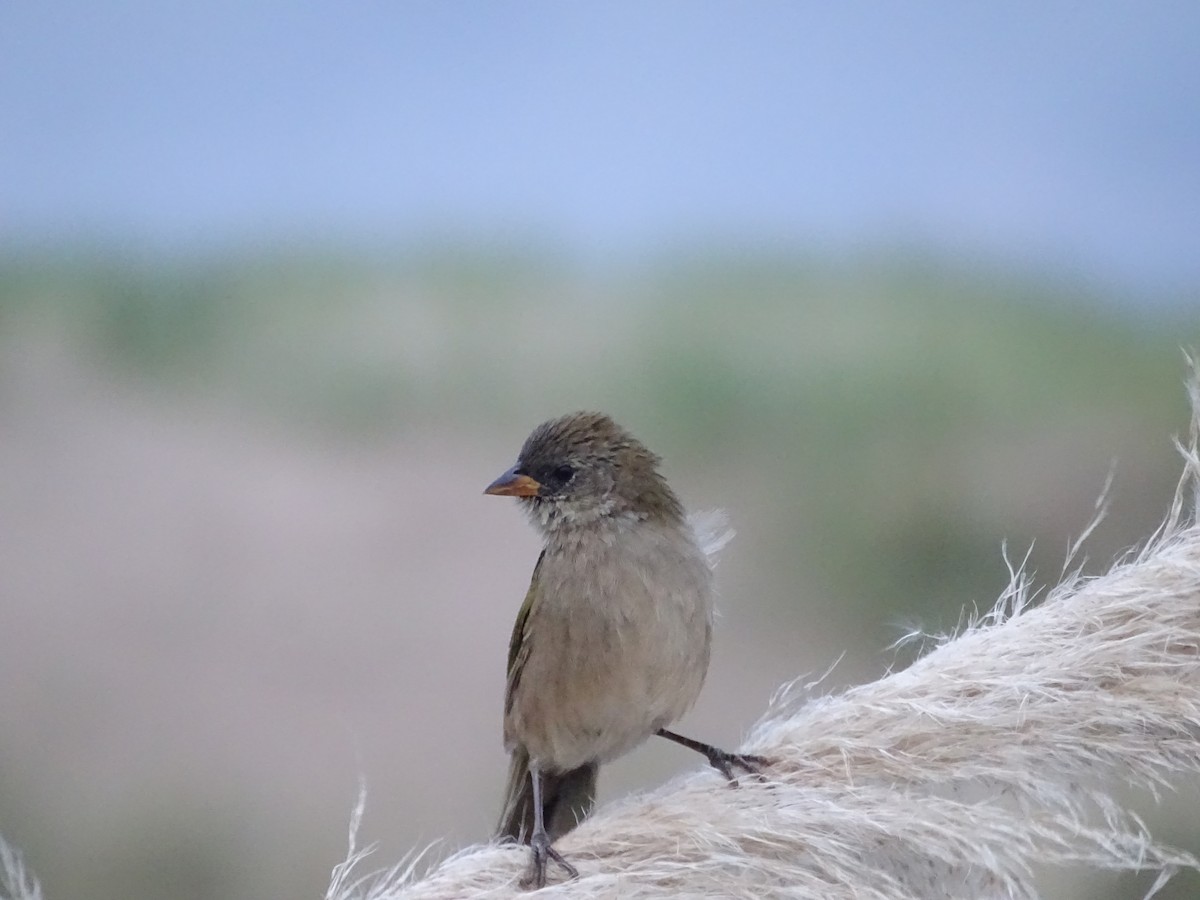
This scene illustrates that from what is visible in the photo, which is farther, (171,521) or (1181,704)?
(171,521)

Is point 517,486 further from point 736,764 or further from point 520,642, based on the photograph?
point 736,764

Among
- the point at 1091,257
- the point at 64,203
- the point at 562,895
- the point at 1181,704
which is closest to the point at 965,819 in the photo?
the point at 1181,704

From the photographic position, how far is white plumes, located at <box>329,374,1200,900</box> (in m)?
0.82

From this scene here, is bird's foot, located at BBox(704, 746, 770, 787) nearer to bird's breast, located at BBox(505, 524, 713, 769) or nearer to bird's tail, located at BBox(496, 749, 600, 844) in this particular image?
bird's breast, located at BBox(505, 524, 713, 769)

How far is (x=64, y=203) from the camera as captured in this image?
1444mm

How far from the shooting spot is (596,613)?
110 centimetres

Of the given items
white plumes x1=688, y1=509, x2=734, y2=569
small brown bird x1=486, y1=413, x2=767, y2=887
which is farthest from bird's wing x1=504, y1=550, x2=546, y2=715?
white plumes x1=688, y1=509, x2=734, y2=569

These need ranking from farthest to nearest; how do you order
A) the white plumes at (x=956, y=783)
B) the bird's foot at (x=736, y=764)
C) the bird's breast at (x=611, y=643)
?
the bird's breast at (x=611, y=643)
the bird's foot at (x=736, y=764)
the white plumes at (x=956, y=783)

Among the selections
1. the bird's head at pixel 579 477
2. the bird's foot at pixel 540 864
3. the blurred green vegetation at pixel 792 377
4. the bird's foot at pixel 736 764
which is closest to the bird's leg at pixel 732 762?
the bird's foot at pixel 736 764

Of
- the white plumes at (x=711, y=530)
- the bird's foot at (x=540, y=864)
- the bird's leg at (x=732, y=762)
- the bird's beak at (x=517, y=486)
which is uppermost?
the bird's beak at (x=517, y=486)

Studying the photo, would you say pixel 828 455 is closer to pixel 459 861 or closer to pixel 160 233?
pixel 459 861

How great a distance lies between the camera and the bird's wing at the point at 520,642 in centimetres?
117

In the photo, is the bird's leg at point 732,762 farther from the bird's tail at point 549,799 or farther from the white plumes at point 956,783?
the bird's tail at point 549,799

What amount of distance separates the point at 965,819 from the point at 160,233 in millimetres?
1316
